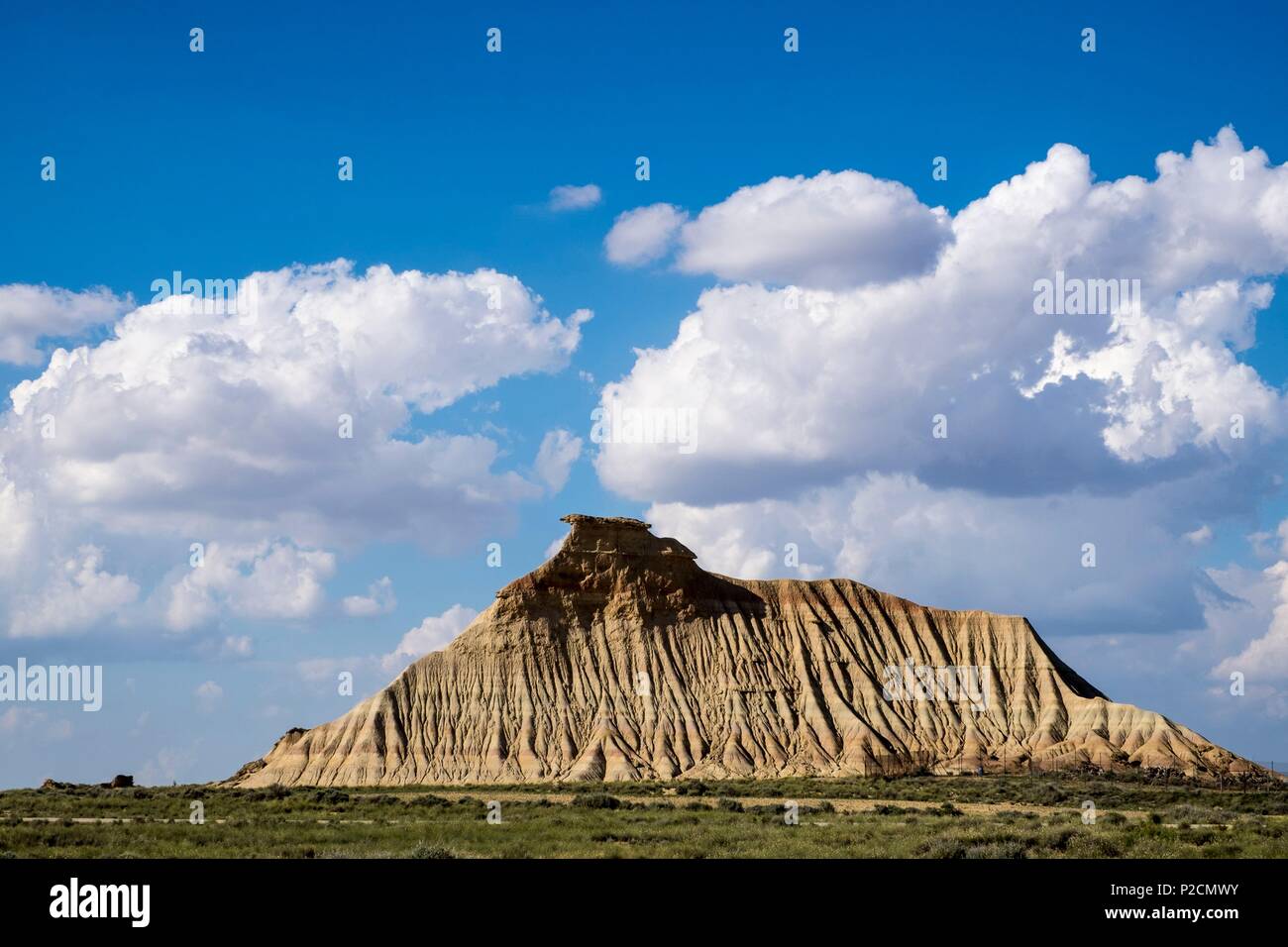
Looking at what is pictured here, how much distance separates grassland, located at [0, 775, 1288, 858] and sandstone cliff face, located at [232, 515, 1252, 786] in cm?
3192

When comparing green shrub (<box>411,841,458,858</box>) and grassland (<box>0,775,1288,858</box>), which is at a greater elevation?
green shrub (<box>411,841,458,858</box>)

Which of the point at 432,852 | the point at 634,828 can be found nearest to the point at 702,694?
the point at 634,828

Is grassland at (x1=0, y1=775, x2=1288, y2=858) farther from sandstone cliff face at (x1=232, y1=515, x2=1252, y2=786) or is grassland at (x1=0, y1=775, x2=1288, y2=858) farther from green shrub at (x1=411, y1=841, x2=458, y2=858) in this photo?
sandstone cliff face at (x1=232, y1=515, x2=1252, y2=786)

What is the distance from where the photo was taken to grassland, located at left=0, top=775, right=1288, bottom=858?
2677 cm

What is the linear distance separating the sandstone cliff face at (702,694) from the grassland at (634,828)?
31.9 m

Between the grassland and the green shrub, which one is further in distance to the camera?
the grassland

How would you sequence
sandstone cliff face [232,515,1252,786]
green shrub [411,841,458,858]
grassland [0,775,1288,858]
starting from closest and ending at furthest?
green shrub [411,841,458,858] < grassland [0,775,1288,858] < sandstone cliff face [232,515,1252,786]

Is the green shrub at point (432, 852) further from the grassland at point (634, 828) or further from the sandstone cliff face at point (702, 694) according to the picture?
the sandstone cliff face at point (702, 694)

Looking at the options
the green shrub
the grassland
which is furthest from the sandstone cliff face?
the green shrub

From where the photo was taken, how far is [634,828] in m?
34.0

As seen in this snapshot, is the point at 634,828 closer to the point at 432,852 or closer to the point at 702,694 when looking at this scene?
the point at 432,852

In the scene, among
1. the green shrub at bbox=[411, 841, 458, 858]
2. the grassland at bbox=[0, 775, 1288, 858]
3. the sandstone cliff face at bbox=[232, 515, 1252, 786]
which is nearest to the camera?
the green shrub at bbox=[411, 841, 458, 858]
